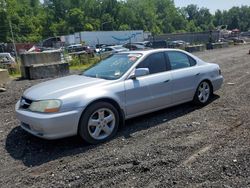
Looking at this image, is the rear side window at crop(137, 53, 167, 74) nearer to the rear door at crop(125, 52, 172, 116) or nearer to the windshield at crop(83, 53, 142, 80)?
the rear door at crop(125, 52, 172, 116)

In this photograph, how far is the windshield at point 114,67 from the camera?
5363mm

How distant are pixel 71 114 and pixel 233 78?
727 centimetres

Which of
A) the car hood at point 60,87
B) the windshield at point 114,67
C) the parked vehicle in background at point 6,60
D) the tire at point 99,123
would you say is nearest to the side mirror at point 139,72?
the windshield at point 114,67

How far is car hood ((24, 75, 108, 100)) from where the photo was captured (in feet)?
15.1

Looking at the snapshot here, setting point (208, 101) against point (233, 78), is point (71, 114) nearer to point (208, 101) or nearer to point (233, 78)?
point (208, 101)

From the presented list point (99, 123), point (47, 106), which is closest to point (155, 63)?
point (99, 123)

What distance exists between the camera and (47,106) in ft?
14.5

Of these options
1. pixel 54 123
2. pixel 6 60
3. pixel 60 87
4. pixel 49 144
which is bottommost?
pixel 49 144

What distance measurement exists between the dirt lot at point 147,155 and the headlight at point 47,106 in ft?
2.21

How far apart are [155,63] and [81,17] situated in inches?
3088

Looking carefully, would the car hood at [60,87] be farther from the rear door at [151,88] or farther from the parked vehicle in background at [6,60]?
the parked vehicle in background at [6,60]

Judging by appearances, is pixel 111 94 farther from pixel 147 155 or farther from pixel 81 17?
pixel 81 17

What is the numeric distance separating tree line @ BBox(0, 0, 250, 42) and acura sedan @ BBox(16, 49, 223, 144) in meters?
57.4

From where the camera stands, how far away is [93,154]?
436 centimetres
